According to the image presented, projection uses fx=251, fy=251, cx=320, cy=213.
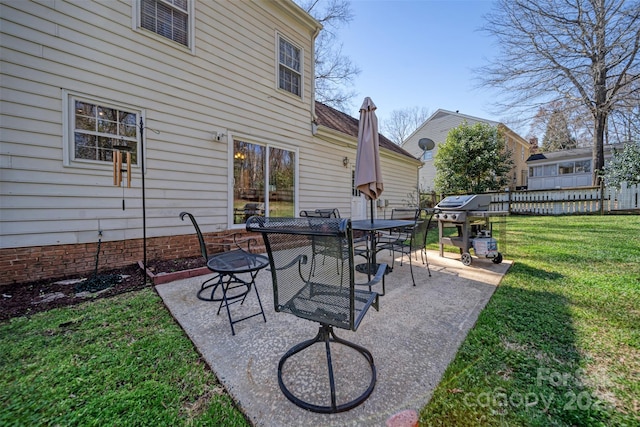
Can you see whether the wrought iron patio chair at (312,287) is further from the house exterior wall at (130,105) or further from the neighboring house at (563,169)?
the neighboring house at (563,169)

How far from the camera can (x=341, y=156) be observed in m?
8.16

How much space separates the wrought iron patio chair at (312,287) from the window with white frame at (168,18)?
5003 mm

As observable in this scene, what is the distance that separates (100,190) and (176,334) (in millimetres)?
2969

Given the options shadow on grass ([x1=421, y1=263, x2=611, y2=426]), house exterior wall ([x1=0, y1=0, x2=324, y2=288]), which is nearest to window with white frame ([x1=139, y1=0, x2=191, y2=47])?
house exterior wall ([x1=0, y1=0, x2=324, y2=288])

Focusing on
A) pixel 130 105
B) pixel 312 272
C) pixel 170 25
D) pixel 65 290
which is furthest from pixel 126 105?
pixel 312 272

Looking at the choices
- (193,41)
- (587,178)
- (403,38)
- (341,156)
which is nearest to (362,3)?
(403,38)

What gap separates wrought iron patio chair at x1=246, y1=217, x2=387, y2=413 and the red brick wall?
12.1ft

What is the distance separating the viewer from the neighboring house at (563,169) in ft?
59.4

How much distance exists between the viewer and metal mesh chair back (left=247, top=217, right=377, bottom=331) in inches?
57.5

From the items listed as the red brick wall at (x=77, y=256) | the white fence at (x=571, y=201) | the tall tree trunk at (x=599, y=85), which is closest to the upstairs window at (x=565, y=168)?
the tall tree trunk at (x=599, y=85)

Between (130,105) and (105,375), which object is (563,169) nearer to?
(130,105)

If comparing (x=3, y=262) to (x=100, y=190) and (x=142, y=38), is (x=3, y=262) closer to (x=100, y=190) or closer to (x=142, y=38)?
(x=100, y=190)

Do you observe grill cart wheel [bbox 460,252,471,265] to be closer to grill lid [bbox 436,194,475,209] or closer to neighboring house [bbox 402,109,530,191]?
grill lid [bbox 436,194,475,209]

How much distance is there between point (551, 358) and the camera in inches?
76.8
